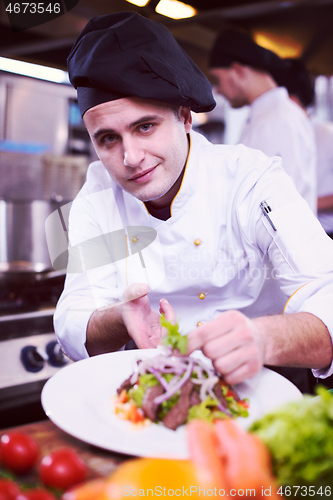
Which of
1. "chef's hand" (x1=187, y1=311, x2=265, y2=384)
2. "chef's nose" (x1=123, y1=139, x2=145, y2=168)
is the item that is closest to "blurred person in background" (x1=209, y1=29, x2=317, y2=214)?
"chef's nose" (x1=123, y1=139, x2=145, y2=168)

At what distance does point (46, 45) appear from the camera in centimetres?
278

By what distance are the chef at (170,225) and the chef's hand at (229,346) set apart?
59 millimetres

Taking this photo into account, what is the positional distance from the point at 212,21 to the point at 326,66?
1.72 metres

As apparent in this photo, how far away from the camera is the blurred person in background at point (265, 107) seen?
9.18 feet

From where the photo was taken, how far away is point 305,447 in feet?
1.80

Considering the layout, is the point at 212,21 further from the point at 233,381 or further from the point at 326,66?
the point at 233,381

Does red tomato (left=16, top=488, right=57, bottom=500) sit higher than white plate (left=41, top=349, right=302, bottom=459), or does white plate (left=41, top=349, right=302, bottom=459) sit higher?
red tomato (left=16, top=488, right=57, bottom=500)

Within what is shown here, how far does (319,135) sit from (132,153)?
10.2ft

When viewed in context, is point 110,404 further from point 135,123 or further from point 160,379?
point 135,123

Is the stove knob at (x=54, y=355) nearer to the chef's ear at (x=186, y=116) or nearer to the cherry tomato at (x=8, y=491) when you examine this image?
the chef's ear at (x=186, y=116)

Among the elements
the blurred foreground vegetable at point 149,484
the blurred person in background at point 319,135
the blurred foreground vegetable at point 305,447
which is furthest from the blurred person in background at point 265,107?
the blurred foreground vegetable at point 149,484

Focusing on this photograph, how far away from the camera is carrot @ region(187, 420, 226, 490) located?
1.67 ft

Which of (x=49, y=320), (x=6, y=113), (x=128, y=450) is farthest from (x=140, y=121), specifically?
(x=6, y=113)

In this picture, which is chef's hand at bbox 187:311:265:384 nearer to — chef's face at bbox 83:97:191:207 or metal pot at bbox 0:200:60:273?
chef's face at bbox 83:97:191:207
